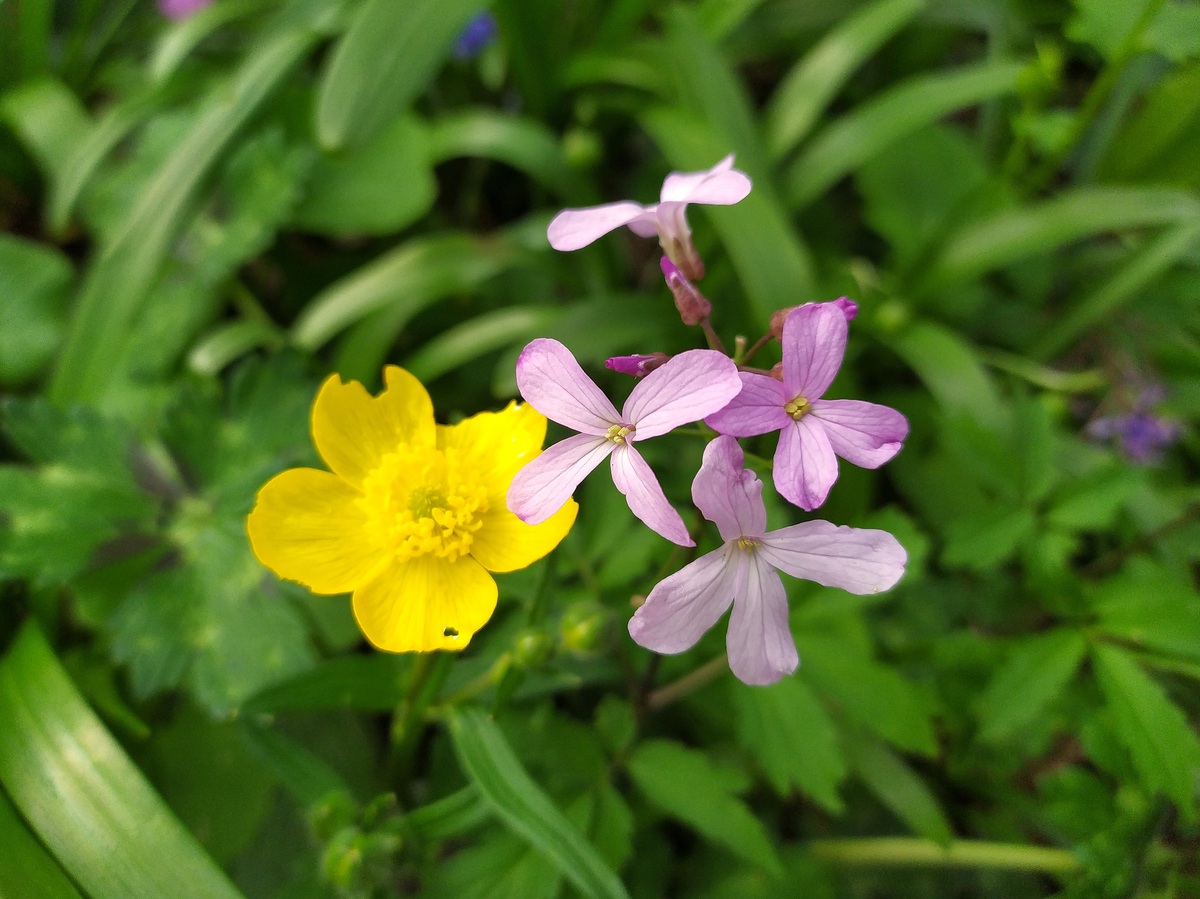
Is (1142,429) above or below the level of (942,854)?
above

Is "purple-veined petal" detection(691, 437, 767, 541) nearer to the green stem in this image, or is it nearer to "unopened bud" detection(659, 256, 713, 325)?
"unopened bud" detection(659, 256, 713, 325)

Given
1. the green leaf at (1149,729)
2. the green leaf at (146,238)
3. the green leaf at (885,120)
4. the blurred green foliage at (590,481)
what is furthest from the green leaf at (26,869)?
the green leaf at (885,120)

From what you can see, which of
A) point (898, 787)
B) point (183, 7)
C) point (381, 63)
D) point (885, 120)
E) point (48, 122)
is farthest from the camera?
point (183, 7)

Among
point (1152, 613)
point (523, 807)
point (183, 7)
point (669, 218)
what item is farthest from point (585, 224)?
point (183, 7)

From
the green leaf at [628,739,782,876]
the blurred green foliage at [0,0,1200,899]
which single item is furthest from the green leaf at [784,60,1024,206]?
the green leaf at [628,739,782,876]

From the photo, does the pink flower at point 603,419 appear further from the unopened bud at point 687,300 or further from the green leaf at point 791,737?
the green leaf at point 791,737

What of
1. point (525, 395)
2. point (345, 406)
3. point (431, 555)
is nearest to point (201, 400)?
point (345, 406)

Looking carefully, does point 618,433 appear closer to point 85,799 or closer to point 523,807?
point 523,807

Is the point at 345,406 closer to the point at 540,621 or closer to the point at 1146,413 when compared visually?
the point at 540,621
